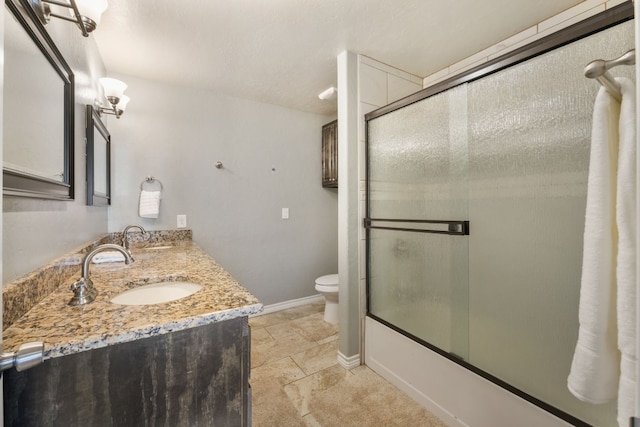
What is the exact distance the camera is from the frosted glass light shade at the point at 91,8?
3.51 ft

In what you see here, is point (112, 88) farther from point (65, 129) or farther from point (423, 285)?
point (423, 285)

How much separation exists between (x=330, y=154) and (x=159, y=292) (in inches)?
86.9

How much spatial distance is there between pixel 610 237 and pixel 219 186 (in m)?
2.56

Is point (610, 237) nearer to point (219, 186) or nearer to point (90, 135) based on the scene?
point (90, 135)

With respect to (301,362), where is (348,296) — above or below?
above

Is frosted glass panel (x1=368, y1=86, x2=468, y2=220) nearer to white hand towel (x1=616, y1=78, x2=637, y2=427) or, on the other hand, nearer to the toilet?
white hand towel (x1=616, y1=78, x2=637, y2=427)

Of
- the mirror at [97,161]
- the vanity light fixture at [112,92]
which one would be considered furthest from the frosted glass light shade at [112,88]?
the mirror at [97,161]

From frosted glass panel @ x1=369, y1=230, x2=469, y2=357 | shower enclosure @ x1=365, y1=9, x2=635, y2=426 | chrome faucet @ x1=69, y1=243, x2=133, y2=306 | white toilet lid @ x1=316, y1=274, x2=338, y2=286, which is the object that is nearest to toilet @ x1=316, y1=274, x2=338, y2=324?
white toilet lid @ x1=316, y1=274, x2=338, y2=286

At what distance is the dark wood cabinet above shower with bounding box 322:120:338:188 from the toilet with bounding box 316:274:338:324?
1047mm

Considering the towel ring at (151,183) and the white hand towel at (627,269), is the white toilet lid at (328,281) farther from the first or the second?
the white hand towel at (627,269)

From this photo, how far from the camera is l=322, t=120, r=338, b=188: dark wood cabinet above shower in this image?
2.96m

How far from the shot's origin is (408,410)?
5.07ft

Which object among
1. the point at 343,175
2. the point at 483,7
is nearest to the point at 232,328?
the point at 343,175

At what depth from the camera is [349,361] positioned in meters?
1.94
